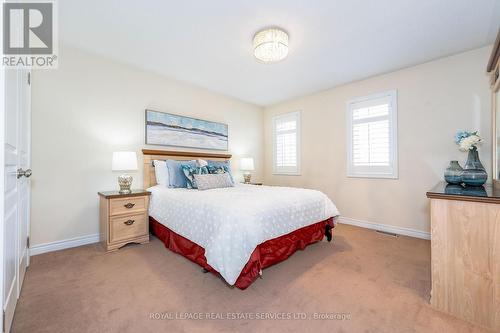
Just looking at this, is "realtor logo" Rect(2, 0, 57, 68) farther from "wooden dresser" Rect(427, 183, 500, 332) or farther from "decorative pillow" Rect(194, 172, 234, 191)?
"wooden dresser" Rect(427, 183, 500, 332)

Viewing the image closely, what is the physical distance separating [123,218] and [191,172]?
100 cm

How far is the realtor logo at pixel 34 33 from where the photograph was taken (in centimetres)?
150

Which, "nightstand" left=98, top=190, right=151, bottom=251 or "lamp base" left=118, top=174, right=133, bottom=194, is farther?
"lamp base" left=118, top=174, right=133, bottom=194

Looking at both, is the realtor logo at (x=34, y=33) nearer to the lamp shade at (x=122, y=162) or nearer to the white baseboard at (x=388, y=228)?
the lamp shade at (x=122, y=162)

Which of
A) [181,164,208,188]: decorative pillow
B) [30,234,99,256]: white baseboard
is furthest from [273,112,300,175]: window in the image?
[30,234,99,256]: white baseboard

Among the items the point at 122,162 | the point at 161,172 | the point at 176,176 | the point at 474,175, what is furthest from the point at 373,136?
the point at 122,162

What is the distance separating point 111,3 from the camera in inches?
75.6

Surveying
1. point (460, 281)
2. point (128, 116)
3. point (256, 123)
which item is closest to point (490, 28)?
point (460, 281)

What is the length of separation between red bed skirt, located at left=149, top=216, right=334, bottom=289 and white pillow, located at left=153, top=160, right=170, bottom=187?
592 mm

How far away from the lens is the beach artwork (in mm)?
3309

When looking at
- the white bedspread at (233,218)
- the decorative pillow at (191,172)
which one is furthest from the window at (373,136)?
the decorative pillow at (191,172)

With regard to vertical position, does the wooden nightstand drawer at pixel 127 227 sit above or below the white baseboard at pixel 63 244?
above

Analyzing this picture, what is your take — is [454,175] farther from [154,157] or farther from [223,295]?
[154,157]

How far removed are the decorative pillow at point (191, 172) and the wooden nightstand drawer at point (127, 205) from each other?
0.60 meters
